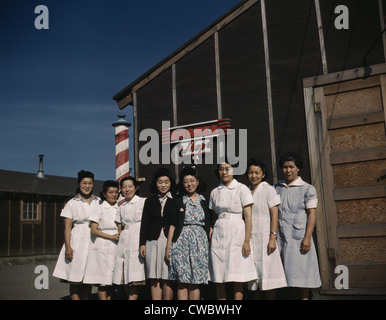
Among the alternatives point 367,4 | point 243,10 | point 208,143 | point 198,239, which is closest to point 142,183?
point 208,143

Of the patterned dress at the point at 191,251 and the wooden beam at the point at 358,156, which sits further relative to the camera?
the wooden beam at the point at 358,156

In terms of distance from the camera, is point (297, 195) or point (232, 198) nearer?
point (232, 198)

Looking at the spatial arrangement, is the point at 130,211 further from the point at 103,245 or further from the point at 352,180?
the point at 352,180

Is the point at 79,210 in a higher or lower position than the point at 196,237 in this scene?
higher

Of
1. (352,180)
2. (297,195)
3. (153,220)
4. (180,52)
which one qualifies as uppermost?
(180,52)

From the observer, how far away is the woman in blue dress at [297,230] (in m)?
4.68

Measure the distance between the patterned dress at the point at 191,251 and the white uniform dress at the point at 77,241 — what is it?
141 cm

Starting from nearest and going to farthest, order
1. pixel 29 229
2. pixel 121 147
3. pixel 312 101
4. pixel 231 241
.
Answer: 1. pixel 231 241
2. pixel 312 101
3. pixel 121 147
4. pixel 29 229

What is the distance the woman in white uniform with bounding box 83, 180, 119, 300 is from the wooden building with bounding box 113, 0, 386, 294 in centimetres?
160

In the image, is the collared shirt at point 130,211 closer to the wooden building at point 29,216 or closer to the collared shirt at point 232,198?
the collared shirt at point 232,198

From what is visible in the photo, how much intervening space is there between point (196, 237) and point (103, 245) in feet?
4.97

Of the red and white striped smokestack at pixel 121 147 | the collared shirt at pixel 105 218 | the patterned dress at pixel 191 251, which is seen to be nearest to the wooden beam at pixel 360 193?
the patterned dress at pixel 191 251

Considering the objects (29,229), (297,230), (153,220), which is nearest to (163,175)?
(153,220)

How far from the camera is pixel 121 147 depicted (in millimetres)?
8367
